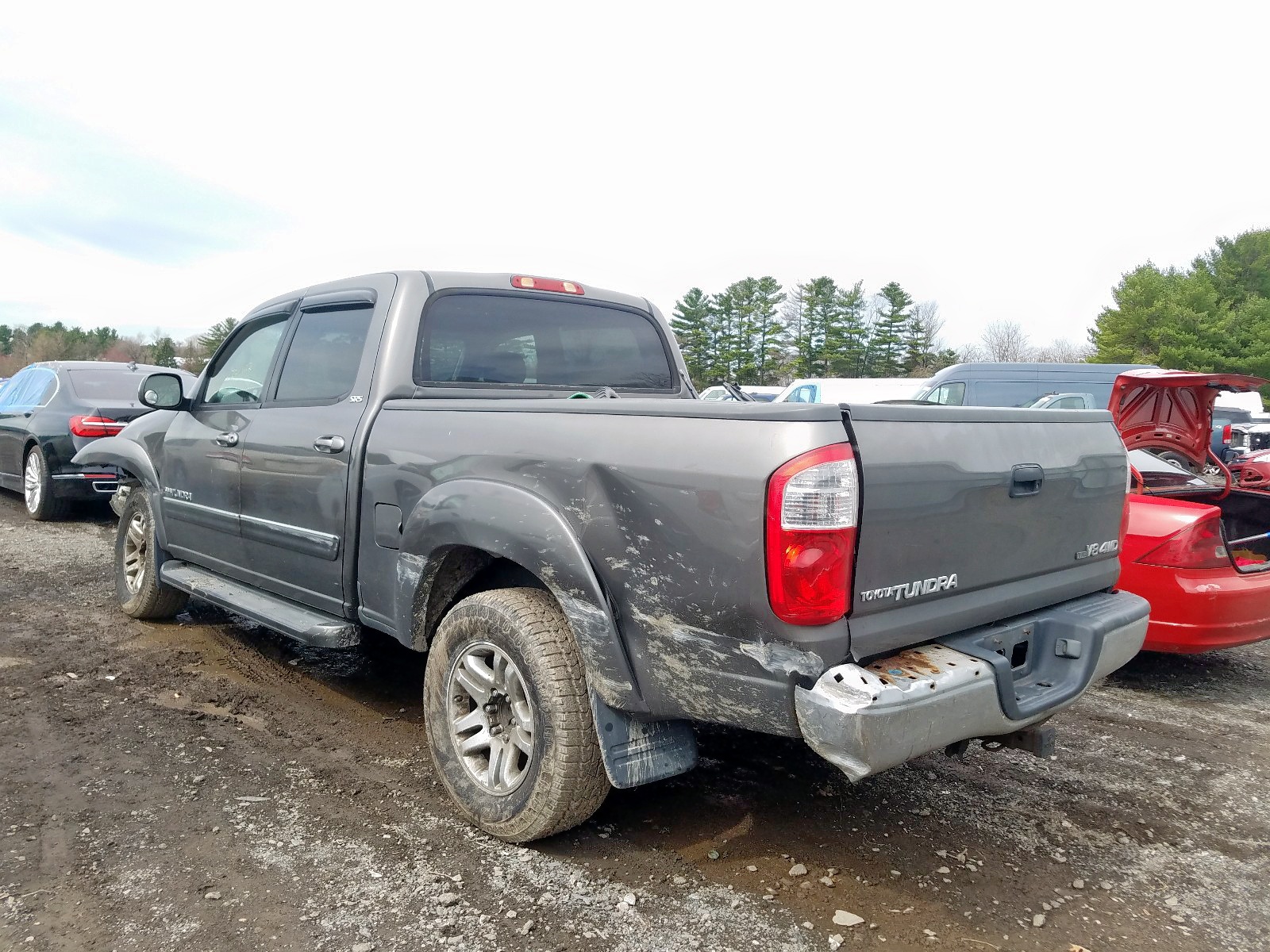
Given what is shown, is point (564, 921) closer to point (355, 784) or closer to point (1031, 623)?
point (355, 784)

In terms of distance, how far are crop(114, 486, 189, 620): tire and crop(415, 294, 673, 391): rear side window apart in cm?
242

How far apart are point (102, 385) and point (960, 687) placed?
31.5ft

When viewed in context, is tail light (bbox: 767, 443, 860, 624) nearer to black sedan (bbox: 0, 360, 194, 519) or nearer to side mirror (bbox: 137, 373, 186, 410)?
side mirror (bbox: 137, 373, 186, 410)

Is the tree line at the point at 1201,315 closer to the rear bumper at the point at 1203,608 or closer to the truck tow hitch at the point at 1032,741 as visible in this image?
the rear bumper at the point at 1203,608

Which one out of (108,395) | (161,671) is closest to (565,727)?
(161,671)

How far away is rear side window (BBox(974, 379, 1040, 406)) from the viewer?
20016 millimetres

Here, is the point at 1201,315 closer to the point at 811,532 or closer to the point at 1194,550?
the point at 1194,550

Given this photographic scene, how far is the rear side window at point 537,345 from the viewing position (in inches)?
147

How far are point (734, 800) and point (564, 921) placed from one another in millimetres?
956

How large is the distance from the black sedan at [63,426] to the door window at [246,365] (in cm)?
446

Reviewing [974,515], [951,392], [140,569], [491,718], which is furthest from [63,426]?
[951,392]

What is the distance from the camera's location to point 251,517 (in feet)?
13.4

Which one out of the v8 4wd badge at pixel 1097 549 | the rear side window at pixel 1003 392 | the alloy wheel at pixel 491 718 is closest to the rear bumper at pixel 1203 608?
the v8 4wd badge at pixel 1097 549

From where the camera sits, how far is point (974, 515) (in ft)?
8.46
